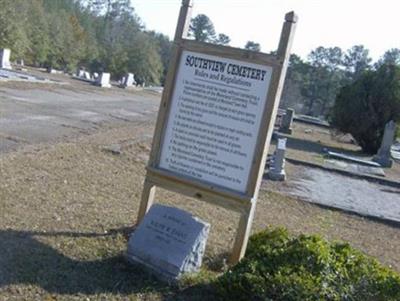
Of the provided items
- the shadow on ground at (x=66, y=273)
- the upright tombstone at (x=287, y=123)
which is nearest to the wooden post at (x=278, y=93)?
the shadow on ground at (x=66, y=273)

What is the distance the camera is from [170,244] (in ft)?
14.3

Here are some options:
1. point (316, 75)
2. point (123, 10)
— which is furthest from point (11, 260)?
point (123, 10)

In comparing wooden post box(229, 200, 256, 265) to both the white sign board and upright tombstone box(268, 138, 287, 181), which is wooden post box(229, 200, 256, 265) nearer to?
the white sign board

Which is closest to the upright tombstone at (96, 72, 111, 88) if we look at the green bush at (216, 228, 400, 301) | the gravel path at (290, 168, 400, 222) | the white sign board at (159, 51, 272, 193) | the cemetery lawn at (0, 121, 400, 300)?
the gravel path at (290, 168, 400, 222)

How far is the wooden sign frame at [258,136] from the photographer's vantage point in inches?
182

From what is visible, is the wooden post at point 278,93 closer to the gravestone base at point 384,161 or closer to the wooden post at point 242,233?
the wooden post at point 242,233

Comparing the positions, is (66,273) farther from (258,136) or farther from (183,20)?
(183,20)

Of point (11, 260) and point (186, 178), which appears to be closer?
point (11, 260)

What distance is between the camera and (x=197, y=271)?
4461mm

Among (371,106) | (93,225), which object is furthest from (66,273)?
(371,106)

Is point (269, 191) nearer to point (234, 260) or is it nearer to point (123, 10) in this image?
point (234, 260)

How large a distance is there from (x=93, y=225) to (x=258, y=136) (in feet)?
6.57

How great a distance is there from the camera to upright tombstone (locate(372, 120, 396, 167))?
2042cm

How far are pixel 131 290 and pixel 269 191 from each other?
20.6 ft
